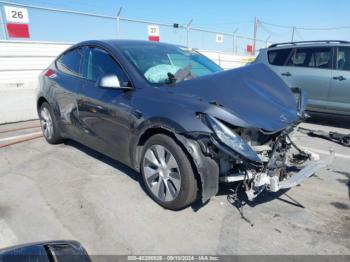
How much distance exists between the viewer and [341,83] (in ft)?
22.0

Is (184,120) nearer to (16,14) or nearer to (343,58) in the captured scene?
(343,58)

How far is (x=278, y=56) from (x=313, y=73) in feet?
3.38

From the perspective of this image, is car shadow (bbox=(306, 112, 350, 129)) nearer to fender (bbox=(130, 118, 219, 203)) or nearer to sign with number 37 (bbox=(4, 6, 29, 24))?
fender (bbox=(130, 118, 219, 203))

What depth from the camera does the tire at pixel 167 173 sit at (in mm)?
3029

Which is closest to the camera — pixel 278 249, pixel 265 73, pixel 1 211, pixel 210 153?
pixel 278 249

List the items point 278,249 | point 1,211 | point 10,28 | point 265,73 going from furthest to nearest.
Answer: point 10,28
point 265,73
point 1,211
point 278,249

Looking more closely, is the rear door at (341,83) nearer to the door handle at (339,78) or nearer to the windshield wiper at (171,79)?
the door handle at (339,78)

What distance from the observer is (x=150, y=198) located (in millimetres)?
3602

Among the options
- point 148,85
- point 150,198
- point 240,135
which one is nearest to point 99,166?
point 150,198

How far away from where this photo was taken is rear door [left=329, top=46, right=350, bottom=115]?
6680 millimetres

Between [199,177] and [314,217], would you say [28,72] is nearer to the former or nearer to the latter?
[199,177]

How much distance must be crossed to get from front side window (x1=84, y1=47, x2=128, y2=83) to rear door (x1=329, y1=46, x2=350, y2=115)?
496 cm

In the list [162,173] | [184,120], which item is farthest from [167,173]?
[184,120]

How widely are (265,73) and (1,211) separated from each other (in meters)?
3.28
